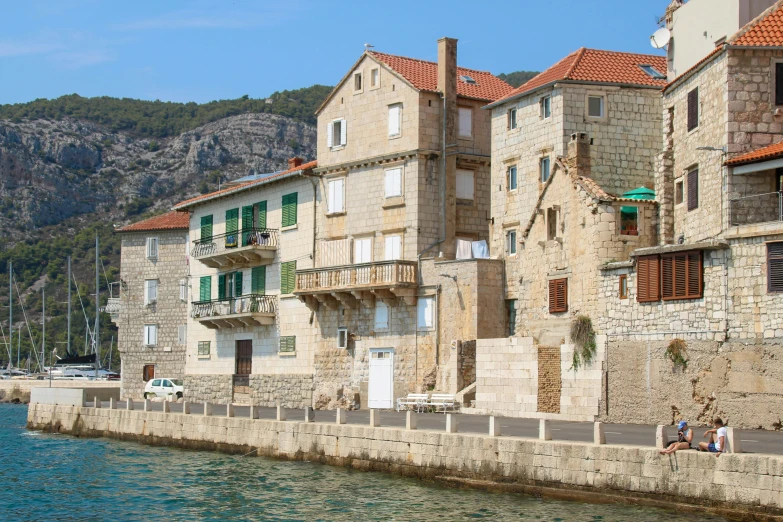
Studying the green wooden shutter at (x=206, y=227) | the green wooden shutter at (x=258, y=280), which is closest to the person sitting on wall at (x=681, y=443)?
the green wooden shutter at (x=258, y=280)

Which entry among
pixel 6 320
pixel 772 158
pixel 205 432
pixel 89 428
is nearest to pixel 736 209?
pixel 772 158

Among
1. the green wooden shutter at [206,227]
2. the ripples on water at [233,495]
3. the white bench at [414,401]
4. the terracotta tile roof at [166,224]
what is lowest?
the ripples on water at [233,495]

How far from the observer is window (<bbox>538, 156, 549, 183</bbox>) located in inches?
1622

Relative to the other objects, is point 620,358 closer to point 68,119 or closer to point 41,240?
point 41,240

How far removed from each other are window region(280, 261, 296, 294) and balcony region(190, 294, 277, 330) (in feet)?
2.98

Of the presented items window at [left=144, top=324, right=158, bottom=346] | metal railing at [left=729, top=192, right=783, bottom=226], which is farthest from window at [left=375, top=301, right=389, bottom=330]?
window at [left=144, top=324, right=158, bottom=346]

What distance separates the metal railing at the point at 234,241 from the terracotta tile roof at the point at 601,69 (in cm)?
1408

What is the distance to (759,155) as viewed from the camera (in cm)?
3119

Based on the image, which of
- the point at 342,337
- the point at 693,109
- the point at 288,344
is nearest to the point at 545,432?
the point at 693,109

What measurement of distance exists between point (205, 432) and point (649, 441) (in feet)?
56.7

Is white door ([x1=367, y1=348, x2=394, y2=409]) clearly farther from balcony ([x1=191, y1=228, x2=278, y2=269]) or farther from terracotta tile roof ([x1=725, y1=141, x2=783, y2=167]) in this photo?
terracotta tile roof ([x1=725, y1=141, x2=783, y2=167])

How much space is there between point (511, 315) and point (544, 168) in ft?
18.5

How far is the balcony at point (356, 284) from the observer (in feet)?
145

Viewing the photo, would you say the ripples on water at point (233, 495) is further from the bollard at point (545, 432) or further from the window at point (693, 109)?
the window at point (693, 109)
